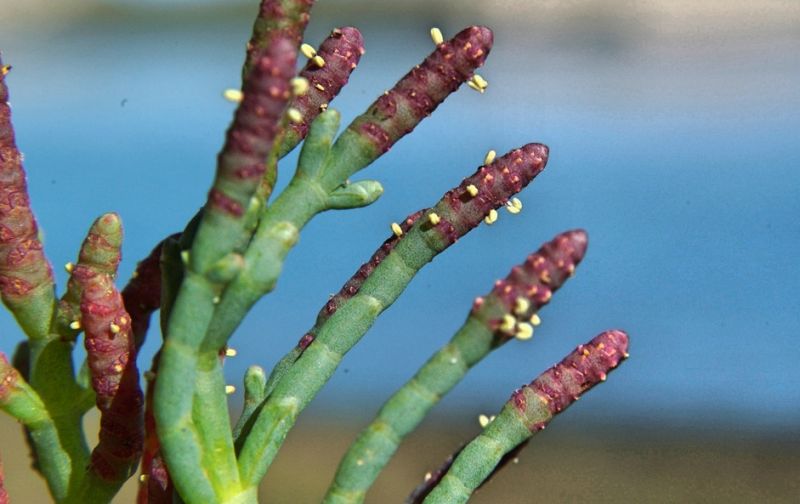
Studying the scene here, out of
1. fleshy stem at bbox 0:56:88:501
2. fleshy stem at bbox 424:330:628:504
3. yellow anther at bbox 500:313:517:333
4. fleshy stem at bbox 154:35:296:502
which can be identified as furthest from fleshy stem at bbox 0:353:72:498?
yellow anther at bbox 500:313:517:333

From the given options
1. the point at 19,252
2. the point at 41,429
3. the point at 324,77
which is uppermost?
the point at 324,77

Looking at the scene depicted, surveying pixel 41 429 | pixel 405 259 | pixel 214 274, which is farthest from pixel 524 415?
pixel 41 429

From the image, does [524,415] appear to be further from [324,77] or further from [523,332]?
[324,77]

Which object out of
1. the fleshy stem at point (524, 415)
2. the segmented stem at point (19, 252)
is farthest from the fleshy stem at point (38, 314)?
the fleshy stem at point (524, 415)

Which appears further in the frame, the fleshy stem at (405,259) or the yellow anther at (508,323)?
the fleshy stem at (405,259)

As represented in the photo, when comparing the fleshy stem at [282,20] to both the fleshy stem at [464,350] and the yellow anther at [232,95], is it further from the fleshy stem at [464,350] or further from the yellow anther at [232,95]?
the fleshy stem at [464,350]

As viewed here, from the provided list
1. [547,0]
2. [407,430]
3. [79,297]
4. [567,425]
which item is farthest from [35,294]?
[547,0]

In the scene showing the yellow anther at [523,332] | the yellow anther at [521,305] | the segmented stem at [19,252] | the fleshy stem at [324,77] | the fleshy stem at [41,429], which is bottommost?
the fleshy stem at [41,429]

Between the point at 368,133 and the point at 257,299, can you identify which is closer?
the point at 257,299
